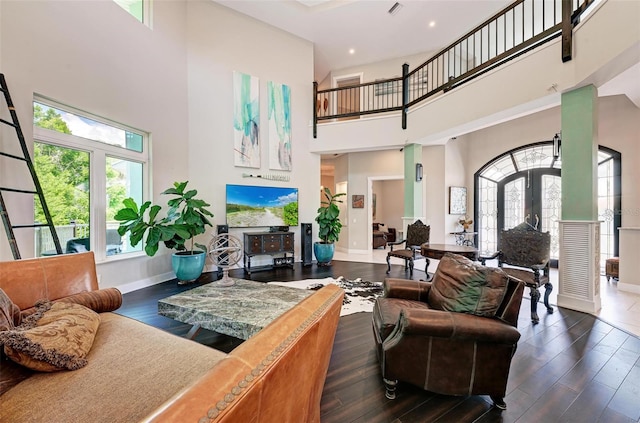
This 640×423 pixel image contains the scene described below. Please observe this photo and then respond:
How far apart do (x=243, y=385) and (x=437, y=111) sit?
18.0 feet

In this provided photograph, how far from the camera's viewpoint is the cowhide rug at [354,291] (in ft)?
10.8

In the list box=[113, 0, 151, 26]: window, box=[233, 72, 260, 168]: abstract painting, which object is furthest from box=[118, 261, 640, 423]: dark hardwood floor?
box=[113, 0, 151, 26]: window

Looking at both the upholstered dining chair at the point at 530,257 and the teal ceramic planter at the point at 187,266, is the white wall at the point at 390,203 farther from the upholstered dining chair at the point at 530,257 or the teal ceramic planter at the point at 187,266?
the teal ceramic planter at the point at 187,266

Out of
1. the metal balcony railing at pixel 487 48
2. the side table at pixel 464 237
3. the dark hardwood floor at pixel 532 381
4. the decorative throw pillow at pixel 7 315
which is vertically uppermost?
the metal balcony railing at pixel 487 48

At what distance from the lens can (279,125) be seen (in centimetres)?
604

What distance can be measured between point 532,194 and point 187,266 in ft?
25.3

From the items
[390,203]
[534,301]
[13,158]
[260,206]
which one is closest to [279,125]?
[260,206]

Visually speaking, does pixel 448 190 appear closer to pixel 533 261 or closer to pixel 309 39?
pixel 533 261

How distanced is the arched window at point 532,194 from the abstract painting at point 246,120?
17.9 feet

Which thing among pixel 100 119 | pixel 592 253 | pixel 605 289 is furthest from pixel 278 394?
pixel 605 289

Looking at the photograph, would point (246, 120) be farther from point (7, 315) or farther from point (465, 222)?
point (465, 222)

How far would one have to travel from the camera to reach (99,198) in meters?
3.67

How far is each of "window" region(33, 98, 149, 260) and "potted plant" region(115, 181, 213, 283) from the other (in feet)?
1.07

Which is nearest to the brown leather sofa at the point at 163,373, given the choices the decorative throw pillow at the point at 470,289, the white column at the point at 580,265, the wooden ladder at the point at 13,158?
the wooden ladder at the point at 13,158
